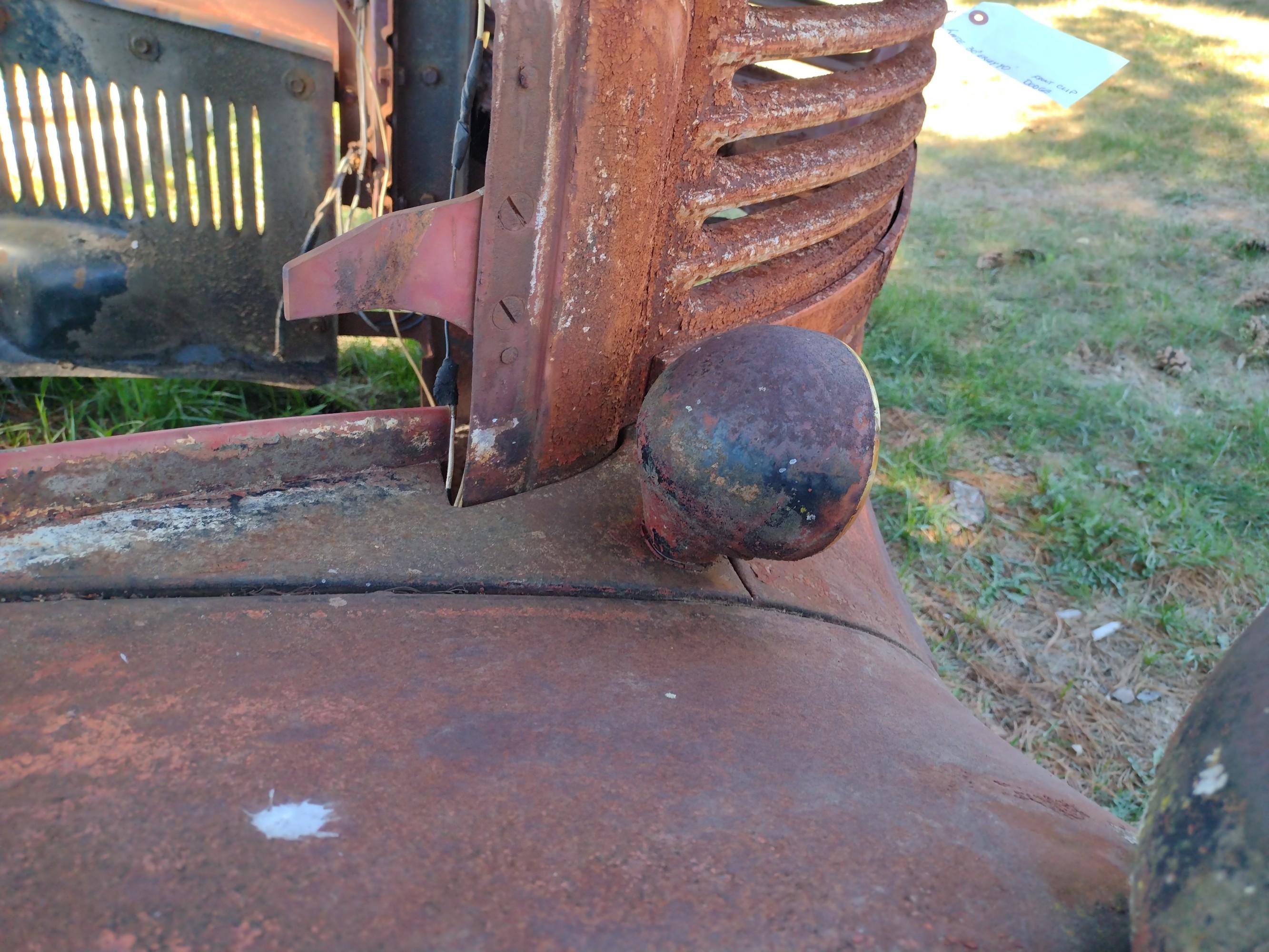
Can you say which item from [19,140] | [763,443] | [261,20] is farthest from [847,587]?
[19,140]

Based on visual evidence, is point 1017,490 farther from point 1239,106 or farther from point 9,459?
point 1239,106

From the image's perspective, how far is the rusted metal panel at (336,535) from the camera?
1109 mm

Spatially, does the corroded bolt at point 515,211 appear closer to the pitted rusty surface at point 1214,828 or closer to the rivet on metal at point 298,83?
the pitted rusty surface at point 1214,828

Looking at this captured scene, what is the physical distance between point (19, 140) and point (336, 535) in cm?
135

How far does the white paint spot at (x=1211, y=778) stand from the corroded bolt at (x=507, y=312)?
0.81 meters

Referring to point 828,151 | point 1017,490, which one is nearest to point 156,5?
point 828,151

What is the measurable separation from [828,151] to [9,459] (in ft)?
3.79

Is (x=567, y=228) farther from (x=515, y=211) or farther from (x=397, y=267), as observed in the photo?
(x=397, y=267)

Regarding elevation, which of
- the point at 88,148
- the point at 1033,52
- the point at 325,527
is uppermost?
the point at 1033,52

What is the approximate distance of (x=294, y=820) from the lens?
787mm

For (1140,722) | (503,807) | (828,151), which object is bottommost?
(1140,722)

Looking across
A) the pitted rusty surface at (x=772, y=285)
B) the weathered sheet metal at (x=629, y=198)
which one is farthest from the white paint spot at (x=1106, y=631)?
the weathered sheet metal at (x=629, y=198)

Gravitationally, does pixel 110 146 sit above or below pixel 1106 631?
above

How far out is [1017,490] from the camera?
9.99ft
